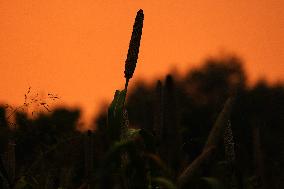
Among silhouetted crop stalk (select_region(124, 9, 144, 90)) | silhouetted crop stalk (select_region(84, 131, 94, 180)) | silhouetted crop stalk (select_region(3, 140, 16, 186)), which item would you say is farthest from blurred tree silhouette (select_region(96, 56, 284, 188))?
silhouetted crop stalk (select_region(84, 131, 94, 180))

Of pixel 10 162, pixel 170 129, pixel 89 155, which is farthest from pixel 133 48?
pixel 170 129

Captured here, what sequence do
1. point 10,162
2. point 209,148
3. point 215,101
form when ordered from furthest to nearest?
point 215,101 < point 10,162 < point 209,148

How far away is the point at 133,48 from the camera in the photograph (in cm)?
429

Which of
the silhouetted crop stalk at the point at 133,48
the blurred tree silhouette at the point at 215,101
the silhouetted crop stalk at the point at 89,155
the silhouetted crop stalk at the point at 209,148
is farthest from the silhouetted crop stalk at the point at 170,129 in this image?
the blurred tree silhouette at the point at 215,101

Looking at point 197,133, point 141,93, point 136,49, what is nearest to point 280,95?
point 197,133

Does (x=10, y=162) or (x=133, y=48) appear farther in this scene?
(x=133, y=48)

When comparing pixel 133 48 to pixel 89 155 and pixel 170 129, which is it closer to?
pixel 89 155

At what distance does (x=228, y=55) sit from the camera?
5922 cm

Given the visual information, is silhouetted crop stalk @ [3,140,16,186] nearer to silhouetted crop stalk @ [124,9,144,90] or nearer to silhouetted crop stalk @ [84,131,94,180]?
silhouetted crop stalk @ [84,131,94,180]

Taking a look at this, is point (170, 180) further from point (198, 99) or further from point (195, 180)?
point (198, 99)

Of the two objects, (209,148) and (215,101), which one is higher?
(215,101)

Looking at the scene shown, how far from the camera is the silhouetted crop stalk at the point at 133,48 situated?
4266 millimetres

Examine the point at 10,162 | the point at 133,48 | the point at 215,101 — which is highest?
the point at 215,101

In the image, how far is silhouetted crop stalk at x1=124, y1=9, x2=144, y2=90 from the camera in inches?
168
